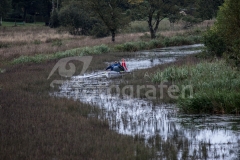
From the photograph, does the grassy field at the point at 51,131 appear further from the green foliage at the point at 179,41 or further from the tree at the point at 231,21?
the green foliage at the point at 179,41

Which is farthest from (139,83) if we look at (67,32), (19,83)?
(67,32)

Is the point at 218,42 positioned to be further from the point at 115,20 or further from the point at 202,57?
the point at 115,20

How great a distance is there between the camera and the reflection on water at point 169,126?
1047cm

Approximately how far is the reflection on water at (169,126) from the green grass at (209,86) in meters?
0.52

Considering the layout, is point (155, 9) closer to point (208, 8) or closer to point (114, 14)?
point (114, 14)

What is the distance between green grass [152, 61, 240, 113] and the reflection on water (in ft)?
1.71

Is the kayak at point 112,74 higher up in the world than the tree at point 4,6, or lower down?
lower down

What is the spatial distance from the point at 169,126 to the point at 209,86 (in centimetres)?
458

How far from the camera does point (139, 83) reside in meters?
21.0

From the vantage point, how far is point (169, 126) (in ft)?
Answer: 42.4

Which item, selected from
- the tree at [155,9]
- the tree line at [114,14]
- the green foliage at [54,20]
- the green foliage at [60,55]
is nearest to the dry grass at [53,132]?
the green foliage at [60,55]

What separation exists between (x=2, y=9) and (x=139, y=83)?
5482 centimetres

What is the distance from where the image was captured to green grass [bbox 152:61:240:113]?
14.4 m

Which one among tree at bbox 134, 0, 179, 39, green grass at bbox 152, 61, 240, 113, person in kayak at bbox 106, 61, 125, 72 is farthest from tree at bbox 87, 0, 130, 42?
green grass at bbox 152, 61, 240, 113
